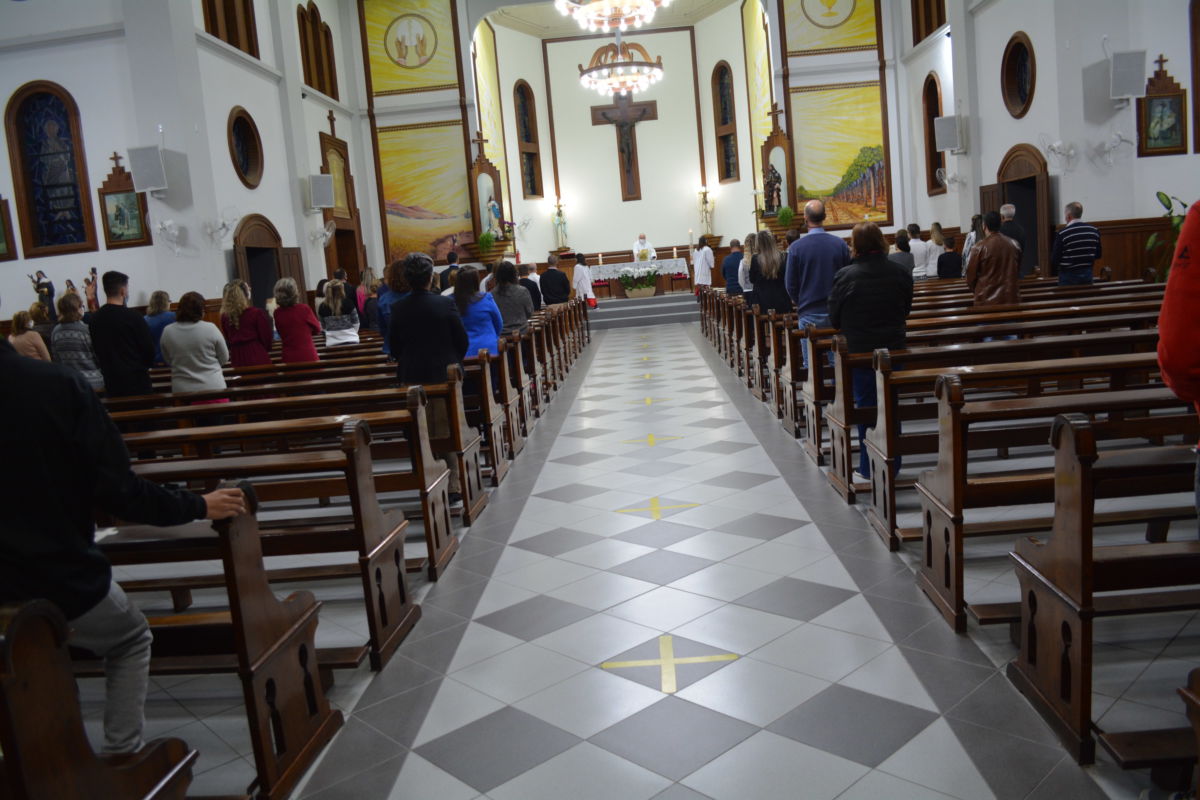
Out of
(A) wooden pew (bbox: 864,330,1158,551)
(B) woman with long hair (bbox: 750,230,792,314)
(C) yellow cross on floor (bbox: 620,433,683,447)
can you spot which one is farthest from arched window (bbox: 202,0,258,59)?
(A) wooden pew (bbox: 864,330,1158,551)

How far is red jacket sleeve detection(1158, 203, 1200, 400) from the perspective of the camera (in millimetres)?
1955

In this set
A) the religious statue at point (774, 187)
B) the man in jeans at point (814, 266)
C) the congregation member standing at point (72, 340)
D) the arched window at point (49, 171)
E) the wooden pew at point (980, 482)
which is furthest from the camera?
the religious statue at point (774, 187)

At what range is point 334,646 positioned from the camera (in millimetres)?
3686

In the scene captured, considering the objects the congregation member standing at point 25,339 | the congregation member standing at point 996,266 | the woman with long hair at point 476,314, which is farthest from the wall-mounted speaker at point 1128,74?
the congregation member standing at point 25,339

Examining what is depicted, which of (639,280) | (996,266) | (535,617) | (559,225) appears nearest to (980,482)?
(535,617)

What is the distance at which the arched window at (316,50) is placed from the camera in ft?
51.8

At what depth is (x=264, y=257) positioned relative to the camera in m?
13.4

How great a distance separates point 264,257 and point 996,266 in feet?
33.5

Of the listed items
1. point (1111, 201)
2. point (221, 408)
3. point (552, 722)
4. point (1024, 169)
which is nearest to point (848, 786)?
point (552, 722)

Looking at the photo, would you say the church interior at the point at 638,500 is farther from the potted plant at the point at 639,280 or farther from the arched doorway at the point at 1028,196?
the potted plant at the point at 639,280

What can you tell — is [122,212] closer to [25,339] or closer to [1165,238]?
[25,339]

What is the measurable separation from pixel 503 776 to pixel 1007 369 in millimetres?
2656

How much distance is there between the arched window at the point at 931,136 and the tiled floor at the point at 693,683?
44.8 feet

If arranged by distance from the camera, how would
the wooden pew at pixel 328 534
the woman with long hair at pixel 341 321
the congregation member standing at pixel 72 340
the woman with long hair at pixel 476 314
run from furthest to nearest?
1. the woman with long hair at pixel 341 321
2. the congregation member standing at pixel 72 340
3. the woman with long hair at pixel 476 314
4. the wooden pew at pixel 328 534
